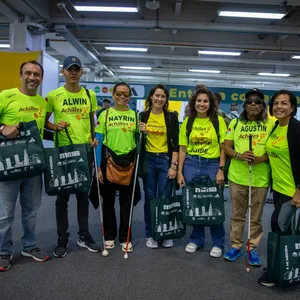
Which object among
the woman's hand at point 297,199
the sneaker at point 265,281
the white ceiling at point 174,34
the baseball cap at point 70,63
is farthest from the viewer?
the white ceiling at point 174,34

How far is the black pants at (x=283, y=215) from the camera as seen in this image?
234cm

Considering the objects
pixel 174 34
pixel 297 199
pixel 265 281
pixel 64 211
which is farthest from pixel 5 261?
pixel 174 34

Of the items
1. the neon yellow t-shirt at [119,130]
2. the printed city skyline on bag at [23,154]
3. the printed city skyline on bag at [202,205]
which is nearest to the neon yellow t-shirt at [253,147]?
the printed city skyline on bag at [202,205]

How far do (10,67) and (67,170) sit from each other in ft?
11.8

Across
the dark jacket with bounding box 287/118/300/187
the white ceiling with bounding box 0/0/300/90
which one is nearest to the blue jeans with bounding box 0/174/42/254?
the dark jacket with bounding box 287/118/300/187

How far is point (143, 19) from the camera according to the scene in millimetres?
7004

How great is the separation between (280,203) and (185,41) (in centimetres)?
743

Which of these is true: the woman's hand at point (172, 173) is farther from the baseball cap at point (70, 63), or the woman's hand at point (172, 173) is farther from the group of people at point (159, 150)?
the baseball cap at point (70, 63)

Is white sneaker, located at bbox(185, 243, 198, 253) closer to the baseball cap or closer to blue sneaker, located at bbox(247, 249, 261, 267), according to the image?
blue sneaker, located at bbox(247, 249, 261, 267)

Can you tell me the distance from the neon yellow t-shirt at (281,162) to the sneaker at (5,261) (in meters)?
2.17

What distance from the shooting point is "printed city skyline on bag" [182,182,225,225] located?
113 inches

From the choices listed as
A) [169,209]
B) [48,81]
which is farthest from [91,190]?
[48,81]

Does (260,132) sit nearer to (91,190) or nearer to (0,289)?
(91,190)

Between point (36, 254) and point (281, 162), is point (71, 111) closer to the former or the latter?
point (36, 254)
